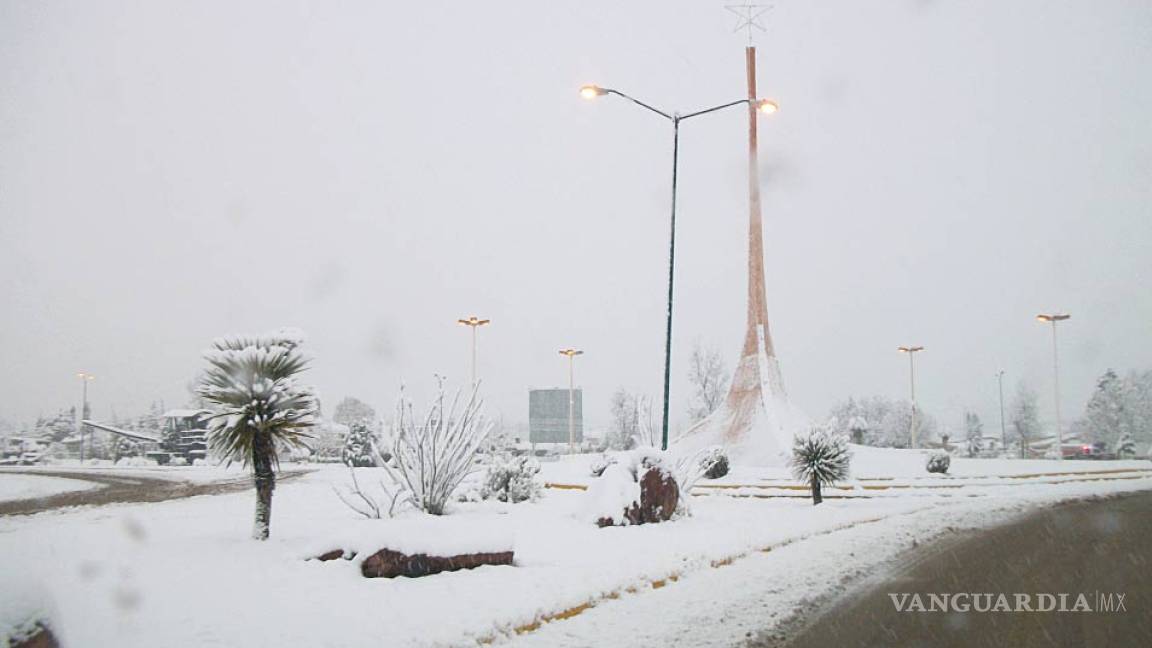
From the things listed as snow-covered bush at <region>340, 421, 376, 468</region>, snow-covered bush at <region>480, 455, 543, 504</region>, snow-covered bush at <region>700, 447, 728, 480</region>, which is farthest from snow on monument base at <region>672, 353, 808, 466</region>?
snow-covered bush at <region>480, 455, 543, 504</region>

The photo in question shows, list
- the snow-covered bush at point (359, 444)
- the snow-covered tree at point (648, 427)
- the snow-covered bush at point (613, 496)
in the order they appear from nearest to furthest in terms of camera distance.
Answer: the snow-covered bush at point (613, 496)
the snow-covered tree at point (648, 427)
the snow-covered bush at point (359, 444)

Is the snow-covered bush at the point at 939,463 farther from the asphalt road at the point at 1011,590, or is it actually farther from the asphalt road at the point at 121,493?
the asphalt road at the point at 121,493

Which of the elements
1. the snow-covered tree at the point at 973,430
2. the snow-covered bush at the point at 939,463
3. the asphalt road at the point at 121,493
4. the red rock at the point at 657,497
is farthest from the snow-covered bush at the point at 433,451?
the snow-covered tree at the point at 973,430

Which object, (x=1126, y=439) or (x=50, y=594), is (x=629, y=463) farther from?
(x=1126, y=439)

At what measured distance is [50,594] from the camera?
4.66 m

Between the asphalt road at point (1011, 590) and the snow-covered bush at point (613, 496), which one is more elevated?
the snow-covered bush at point (613, 496)

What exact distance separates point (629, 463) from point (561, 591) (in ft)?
21.8

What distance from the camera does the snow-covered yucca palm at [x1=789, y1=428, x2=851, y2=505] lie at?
62.1 feet

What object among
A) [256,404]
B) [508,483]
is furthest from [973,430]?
[256,404]

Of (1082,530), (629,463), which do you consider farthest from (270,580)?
(1082,530)

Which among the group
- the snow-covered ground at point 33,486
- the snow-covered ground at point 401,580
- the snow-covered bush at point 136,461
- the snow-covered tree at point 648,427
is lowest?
the snow-covered bush at point 136,461

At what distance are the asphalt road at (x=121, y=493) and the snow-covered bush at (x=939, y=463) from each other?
93.5 feet

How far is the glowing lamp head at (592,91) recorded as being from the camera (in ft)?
53.8

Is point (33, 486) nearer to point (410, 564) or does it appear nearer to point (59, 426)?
point (59, 426)
